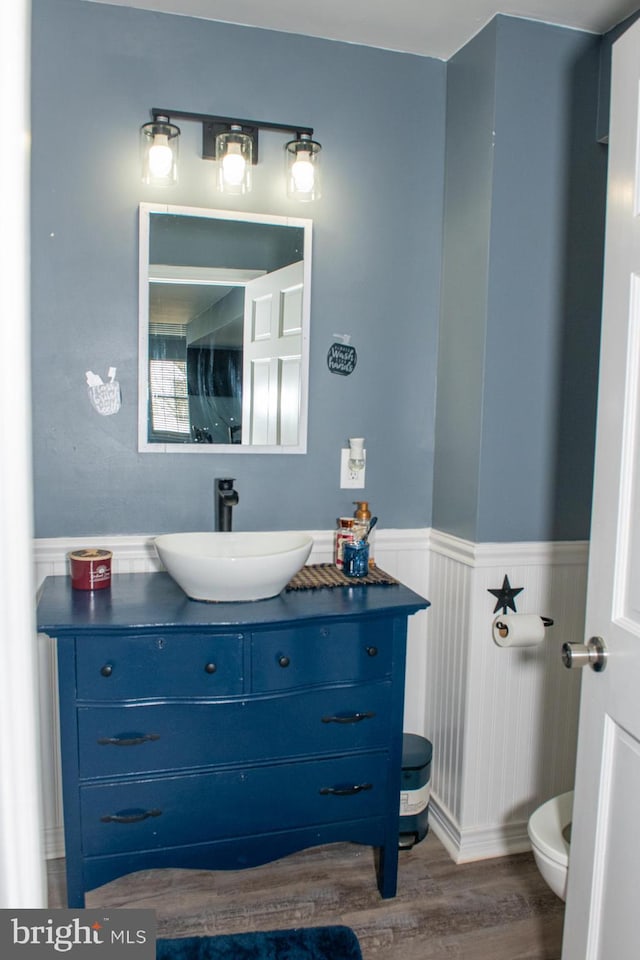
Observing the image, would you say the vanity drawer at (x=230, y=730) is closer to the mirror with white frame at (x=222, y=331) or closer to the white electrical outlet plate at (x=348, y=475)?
the white electrical outlet plate at (x=348, y=475)

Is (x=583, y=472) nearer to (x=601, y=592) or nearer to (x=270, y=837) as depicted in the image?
(x=601, y=592)

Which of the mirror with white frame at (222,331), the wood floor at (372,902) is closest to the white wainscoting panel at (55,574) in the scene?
the wood floor at (372,902)

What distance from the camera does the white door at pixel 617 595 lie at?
1207mm

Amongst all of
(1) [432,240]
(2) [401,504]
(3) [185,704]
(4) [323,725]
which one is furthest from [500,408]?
(3) [185,704]

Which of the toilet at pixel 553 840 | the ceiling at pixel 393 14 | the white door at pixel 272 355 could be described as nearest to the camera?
the toilet at pixel 553 840

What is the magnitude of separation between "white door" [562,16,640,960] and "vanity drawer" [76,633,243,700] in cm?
90

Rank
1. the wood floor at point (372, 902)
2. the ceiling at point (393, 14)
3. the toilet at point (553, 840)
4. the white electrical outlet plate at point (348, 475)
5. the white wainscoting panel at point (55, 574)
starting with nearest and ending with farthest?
1. the toilet at point (553, 840)
2. the wood floor at point (372, 902)
3. the ceiling at point (393, 14)
4. the white wainscoting panel at point (55, 574)
5. the white electrical outlet plate at point (348, 475)

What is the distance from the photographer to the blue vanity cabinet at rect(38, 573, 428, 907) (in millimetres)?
1812

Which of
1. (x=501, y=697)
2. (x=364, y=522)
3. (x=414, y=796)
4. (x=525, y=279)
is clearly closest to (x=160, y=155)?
(x=525, y=279)

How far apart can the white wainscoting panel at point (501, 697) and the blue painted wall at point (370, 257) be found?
0.42 feet

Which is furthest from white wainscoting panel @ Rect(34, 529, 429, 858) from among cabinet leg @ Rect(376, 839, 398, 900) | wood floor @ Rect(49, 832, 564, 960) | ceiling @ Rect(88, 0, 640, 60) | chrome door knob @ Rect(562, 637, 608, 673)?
ceiling @ Rect(88, 0, 640, 60)

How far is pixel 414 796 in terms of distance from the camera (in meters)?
2.29

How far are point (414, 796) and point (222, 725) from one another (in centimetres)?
78

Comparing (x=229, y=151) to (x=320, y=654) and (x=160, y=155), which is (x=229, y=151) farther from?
(x=320, y=654)
